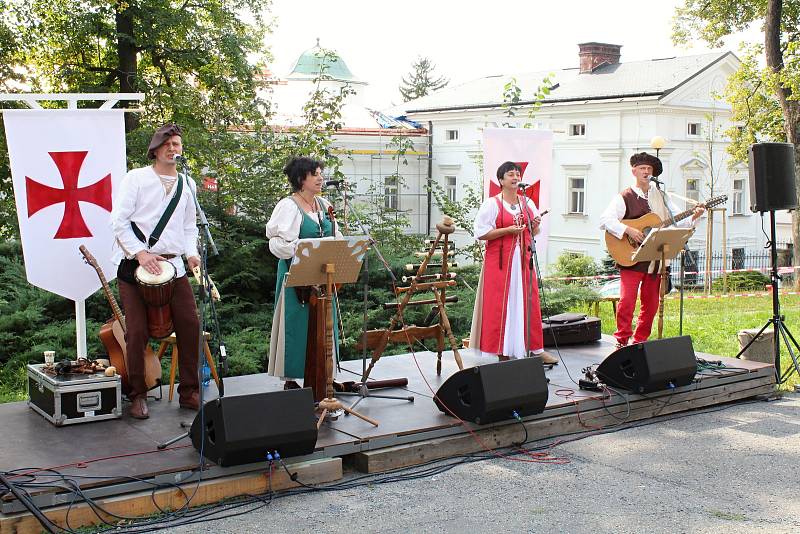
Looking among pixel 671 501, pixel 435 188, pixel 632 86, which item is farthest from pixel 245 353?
pixel 632 86

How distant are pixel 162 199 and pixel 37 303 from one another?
3479mm

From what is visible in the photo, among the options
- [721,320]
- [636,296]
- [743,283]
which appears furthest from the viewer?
[743,283]

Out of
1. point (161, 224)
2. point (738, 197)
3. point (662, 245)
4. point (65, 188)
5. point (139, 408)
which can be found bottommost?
point (139, 408)

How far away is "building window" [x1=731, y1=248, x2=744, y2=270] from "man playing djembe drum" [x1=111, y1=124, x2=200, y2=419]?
2792 cm

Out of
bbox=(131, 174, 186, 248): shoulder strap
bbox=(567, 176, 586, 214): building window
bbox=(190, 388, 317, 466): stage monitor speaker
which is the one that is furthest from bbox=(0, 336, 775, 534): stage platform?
bbox=(567, 176, 586, 214): building window

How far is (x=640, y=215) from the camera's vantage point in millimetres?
6969

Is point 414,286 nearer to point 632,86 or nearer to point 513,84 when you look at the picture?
point 513,84

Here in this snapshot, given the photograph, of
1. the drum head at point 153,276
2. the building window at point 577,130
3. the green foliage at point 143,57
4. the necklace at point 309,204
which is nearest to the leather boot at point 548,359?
the necklace at point 309,204

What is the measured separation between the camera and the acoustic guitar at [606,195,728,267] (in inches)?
271

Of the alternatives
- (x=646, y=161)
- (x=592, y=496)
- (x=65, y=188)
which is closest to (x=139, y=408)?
(x=65, y=188)

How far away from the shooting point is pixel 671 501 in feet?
14.9

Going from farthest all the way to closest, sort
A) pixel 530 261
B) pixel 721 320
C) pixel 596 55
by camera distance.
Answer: pixel 596 55
pixel 721 320
pixel 530 261

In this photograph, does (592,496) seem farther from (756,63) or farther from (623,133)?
(623,133)

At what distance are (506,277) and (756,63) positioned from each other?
15.8 meters
